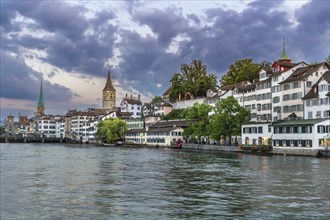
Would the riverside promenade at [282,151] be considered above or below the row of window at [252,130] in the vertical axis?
below

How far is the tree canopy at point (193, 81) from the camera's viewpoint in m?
144

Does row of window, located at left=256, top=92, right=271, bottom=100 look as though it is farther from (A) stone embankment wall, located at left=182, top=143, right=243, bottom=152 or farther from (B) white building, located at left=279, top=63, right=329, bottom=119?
(A) stone embankment wall, located at left=182, top=143, right=243, bottom=152

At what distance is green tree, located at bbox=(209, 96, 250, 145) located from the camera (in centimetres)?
9531

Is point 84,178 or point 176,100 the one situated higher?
point 176,100

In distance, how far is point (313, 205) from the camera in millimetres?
25812

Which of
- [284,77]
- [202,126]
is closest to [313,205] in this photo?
[284,77]

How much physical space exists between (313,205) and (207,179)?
45.4ft

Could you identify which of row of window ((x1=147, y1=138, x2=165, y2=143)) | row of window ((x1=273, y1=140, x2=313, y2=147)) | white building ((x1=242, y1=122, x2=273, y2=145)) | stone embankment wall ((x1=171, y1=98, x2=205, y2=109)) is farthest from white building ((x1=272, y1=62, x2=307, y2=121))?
row of window ((x1=147, y1=138, x2=165, y2=143))

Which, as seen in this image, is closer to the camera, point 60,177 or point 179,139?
point 60,177

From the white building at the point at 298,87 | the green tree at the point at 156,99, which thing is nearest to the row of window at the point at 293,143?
the white building at the point at 298,87

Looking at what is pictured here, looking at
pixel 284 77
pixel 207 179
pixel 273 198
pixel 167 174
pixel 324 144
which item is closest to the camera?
pixel 273 198

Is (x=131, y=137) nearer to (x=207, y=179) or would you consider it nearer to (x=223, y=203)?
(x=207, y=179)

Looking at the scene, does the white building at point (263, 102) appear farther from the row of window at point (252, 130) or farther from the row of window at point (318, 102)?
the row of window at point (318, 102)

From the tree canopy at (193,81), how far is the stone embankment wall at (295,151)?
6430 cm
